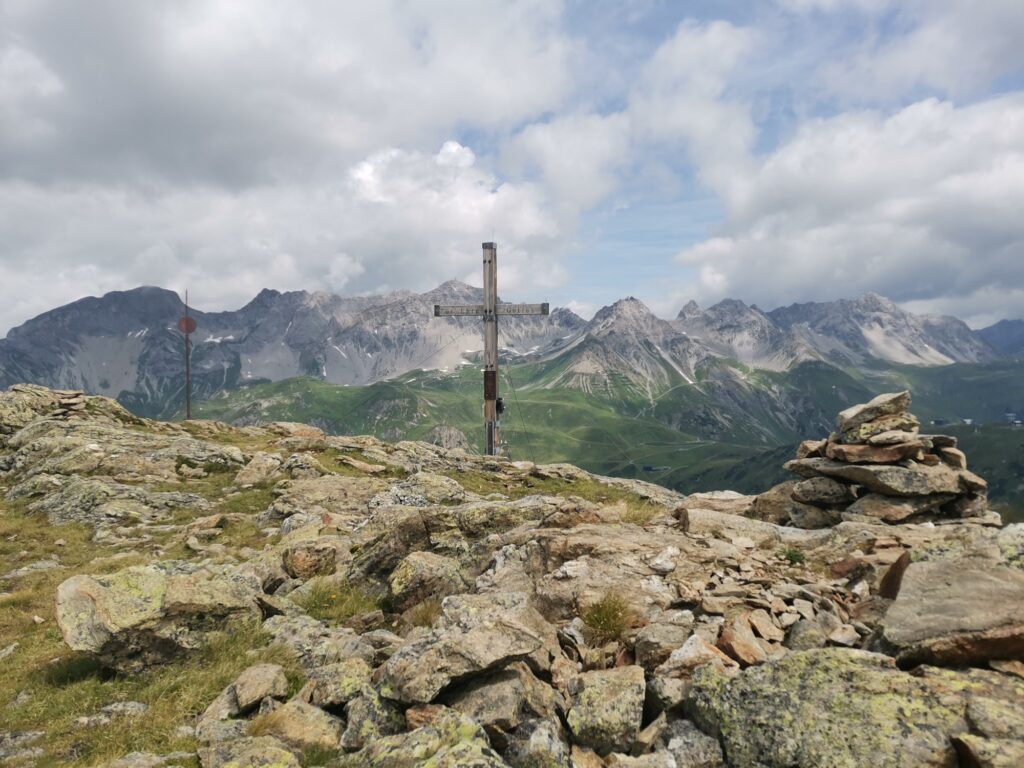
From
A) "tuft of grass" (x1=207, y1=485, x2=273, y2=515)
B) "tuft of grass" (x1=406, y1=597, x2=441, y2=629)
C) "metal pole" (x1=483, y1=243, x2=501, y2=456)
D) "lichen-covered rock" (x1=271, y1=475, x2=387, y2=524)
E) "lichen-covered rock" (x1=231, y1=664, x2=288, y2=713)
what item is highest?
"metal pole" (x1=483, y1=243, x2=501, y2=456)

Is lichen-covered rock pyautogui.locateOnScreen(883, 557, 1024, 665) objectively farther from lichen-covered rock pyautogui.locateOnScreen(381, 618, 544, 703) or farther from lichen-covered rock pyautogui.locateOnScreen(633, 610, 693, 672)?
lichen-covered rock pyautogui.locateOnScreen(381, 618, 544, 703)

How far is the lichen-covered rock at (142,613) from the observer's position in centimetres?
1134

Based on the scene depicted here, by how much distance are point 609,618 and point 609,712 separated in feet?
10.3

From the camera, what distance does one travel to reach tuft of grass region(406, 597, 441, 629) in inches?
524

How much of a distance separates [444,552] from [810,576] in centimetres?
1050

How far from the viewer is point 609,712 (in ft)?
28.7

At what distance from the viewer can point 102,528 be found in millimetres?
26953

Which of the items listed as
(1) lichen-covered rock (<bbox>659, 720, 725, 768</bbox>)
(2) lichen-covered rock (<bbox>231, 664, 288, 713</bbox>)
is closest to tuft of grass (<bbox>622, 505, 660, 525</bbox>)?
(1) lichen-covered rock (<bbox>659, 720, 725, 768</bbox>)

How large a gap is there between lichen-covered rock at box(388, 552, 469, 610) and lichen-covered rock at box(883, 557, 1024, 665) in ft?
33.0

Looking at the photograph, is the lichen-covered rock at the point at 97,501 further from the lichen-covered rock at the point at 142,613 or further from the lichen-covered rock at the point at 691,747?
the lichen-covered rock at the point at 691,747

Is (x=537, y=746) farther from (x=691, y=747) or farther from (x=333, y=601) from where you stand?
(x=333, y=601)

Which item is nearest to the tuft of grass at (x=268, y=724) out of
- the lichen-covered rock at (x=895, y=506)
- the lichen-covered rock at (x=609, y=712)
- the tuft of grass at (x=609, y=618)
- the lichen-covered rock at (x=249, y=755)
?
the lichen-covered rock at (x=249, y=755)

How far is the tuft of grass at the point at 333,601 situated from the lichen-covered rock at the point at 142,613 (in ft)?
6.65

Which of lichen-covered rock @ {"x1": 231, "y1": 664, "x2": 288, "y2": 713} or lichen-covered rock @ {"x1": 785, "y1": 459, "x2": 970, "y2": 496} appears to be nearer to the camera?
lichen-covered rock @ {"x1": 231, "y1": 664, "x2": 288, "y2": 713}
